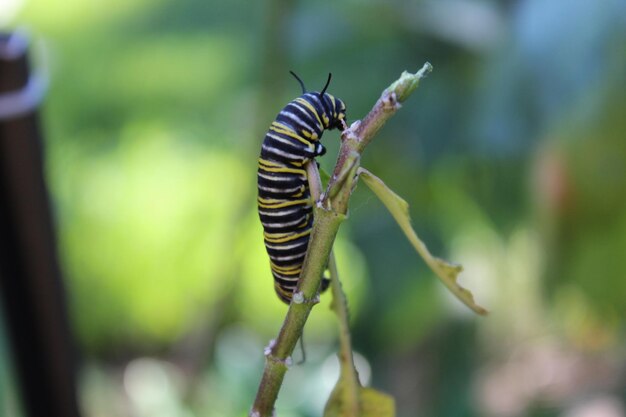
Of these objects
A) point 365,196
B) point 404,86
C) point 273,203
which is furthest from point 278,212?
point 365,196

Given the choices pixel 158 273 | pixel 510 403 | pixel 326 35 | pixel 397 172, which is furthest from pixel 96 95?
pixel 510 403

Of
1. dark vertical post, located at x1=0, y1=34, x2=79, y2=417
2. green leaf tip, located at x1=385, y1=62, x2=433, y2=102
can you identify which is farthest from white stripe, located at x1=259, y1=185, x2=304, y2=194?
dark vertical post, located at x1=0, y1=34, x2=79, y2=417

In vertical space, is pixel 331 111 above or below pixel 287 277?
above

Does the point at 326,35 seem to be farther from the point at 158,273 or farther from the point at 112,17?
the point at 158,273

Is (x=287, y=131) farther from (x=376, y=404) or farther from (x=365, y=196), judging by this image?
(x=365, y=196)

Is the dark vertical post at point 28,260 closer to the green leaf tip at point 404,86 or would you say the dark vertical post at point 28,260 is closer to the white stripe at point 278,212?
the white stripe at point 278,212

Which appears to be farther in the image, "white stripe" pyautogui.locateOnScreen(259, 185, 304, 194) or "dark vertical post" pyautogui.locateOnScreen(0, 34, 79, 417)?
"dark vertical post" pyautogui.locateOnScreen(0, 34, 79, 417)

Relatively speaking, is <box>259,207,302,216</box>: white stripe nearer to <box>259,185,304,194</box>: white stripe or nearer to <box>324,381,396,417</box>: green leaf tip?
<box>259,185,304,194</box>: white stripe
